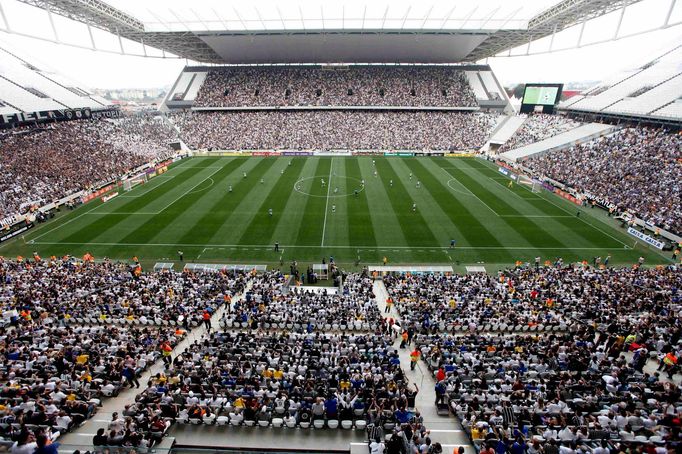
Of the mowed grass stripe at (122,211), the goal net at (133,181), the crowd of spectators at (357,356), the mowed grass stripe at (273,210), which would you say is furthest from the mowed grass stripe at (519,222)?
the goal net at (133,181)

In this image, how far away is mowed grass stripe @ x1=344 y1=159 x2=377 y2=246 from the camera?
101ft

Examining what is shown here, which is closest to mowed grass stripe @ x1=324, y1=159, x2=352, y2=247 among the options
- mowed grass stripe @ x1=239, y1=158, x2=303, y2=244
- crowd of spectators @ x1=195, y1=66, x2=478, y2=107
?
mowed grass stripe @ x1=239, y1=158, x2=303, y2=244

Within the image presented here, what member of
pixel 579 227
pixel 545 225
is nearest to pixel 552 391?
pixel 545 225

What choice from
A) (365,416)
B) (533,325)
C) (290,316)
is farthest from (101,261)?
(533,325)

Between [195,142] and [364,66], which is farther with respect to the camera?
[364,66]

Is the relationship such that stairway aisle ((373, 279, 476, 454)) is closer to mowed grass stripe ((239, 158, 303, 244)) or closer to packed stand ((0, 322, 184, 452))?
packed stand ((0, 322, 184, 452))

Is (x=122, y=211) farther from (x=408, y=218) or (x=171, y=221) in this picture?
(x=408, y=218)

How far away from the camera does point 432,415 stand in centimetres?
1184

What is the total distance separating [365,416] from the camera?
11.0 m

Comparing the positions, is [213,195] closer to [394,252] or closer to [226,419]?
[394,252]

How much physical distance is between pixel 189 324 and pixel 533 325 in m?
16.1

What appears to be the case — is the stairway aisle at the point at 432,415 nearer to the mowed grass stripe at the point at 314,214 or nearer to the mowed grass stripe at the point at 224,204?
the mowed grass stripe at the point at 314,214

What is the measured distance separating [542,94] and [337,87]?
39647mm

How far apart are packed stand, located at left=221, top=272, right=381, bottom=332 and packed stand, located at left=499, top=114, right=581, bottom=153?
169 feet
